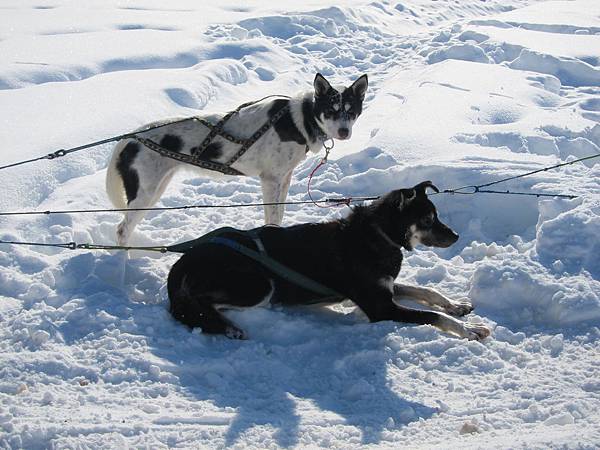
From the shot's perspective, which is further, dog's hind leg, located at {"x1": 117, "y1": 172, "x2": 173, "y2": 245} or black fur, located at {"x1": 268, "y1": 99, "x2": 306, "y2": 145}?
black fur, located at {"x1": 268, "y1": 99, "x2": 306, "y2": 145}

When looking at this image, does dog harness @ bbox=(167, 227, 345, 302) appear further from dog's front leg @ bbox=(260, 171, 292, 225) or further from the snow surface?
dog's front leg @ bbox=(260, 171, 292, 225)

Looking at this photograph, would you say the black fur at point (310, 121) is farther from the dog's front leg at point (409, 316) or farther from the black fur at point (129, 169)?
the dog's front leg at point (409, 316)

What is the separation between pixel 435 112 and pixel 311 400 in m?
5.70

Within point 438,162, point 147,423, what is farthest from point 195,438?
point 438,162

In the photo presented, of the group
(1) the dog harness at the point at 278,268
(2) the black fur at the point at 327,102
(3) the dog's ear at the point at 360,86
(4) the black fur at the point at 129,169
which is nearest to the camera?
(1) the dog harness at the point at 278,268

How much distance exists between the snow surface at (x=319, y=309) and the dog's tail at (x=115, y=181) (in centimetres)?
39

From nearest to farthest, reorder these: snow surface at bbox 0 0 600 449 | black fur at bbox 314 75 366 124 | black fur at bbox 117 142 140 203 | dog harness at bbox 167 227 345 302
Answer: snow surface at bbox 0 0 600 449, dog harness at bbox 167 227 345 302, black fur at bbox 117 142 140 203, black fur at bbox 314 75 366 124

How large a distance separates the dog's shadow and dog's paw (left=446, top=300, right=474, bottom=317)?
1.65 ft

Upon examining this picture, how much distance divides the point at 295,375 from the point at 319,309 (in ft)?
2.85

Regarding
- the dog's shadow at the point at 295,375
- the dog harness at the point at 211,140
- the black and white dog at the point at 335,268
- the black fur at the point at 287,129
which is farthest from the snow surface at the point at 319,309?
the black fur at the point at 287,129

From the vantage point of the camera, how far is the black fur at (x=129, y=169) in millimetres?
5027

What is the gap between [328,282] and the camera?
4250 millimetres

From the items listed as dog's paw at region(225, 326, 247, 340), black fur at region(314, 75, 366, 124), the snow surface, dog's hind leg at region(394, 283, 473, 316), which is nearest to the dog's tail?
the snow surface

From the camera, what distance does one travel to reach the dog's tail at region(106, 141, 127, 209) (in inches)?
199
